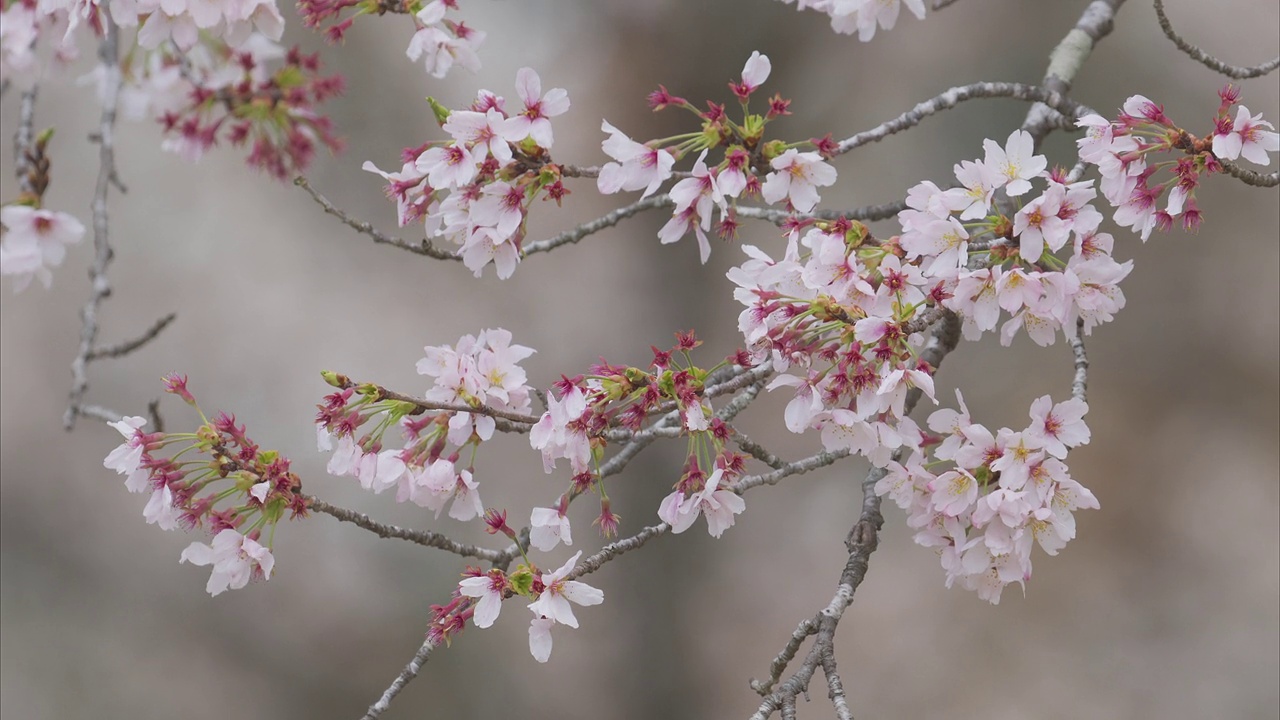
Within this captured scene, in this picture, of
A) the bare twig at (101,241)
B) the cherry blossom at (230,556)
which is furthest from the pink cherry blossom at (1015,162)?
the bare twig at (101,241)

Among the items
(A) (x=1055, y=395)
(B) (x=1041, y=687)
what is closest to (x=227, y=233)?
(A) (x=1055, y=395)

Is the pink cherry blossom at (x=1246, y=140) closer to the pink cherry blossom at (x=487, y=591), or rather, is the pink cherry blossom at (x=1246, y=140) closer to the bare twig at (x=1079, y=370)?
the bare twig at (x=1079, y=370)

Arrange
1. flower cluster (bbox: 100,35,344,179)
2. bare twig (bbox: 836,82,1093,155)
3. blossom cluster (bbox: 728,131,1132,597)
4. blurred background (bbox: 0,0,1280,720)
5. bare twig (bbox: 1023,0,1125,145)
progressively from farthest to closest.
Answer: blurred background (bbox: 0,0,1280,720) → flower cluster (bbox: 100,35,344,179) → bare twig (bbox: 1023,0,1125,145) → bare twig (bbox: 836,82,1093,155) → blossom cluster (bbox: 728,131,1132,597)

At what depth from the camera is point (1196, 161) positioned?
0.82 metres

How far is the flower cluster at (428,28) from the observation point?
1011 millimetres

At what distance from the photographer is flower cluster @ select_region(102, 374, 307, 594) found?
0.86 meters

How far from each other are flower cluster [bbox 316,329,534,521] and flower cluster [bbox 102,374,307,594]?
0.16ft

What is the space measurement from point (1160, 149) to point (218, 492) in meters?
0.79

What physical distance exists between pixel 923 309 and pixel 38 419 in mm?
2341

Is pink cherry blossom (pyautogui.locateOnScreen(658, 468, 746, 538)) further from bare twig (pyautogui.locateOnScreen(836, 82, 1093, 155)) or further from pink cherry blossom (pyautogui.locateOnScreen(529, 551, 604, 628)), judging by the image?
bare twig (pyautogui.locateOnScreen(836, 82, 1093, 155))

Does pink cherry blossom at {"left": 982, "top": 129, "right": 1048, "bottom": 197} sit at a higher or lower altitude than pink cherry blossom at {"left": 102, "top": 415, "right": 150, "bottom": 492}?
higher

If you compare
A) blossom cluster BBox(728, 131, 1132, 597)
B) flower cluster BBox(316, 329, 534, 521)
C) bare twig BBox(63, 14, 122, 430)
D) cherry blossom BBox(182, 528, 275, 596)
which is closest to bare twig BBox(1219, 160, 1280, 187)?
blossom cluster BBox(728, 131, 1132, 597)

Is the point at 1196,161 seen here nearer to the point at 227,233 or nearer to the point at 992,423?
the point at 992,423

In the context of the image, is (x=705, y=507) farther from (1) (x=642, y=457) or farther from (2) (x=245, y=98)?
(1) (x=642, y=457)
